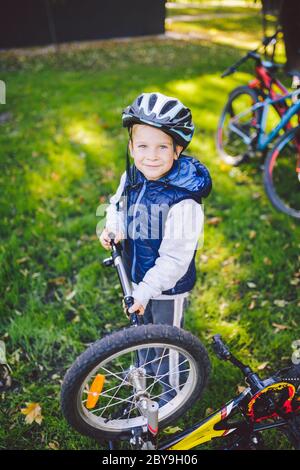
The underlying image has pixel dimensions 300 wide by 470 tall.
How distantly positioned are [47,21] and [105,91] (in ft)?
25.5

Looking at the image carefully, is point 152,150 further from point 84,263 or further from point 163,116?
point 84,263

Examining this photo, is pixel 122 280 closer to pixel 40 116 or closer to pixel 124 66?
pixel 40 116

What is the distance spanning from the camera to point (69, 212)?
417 cm

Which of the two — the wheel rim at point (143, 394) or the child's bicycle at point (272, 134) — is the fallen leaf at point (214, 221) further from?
the wheel rim at point (143, 394)

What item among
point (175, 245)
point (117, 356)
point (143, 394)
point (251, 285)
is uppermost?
point (175, 245)

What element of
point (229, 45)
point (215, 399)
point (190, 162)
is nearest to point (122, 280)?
point (190, 162)

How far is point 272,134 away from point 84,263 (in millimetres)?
2510

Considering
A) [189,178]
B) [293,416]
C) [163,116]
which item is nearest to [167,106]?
[163,116]

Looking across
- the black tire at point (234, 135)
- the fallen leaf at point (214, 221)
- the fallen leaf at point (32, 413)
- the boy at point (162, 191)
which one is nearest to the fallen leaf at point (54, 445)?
the fallen leaf at point (32, 413)

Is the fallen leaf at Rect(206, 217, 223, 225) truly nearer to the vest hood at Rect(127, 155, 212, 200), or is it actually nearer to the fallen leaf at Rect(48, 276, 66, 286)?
the fallen leaf at Rect(48, 276, 66, 286)

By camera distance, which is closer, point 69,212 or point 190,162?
point 190,162

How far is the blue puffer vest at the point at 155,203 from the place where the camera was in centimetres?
186

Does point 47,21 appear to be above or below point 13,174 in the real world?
above

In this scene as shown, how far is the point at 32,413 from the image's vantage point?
7.86 ft
